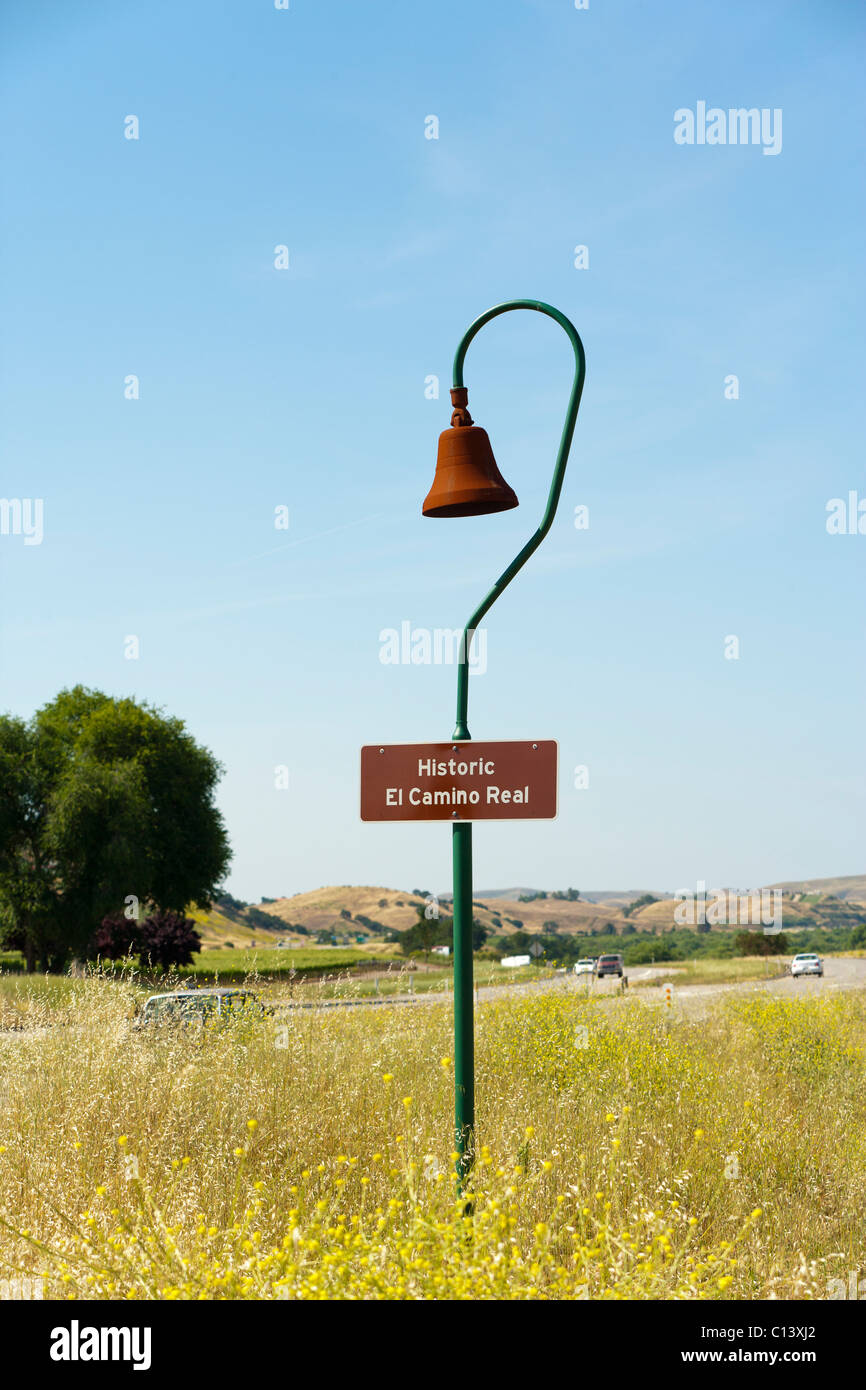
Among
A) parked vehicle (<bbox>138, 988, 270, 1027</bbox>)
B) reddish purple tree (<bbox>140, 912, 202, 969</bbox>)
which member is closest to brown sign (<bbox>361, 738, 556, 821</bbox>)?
parked vehicle (<bbox>138, 988, 270, 1027</bbox>)

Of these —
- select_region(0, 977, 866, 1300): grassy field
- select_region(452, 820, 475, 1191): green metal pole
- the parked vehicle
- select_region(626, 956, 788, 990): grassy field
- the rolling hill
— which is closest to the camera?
select_region(0, 977, 866, 1300): grassy field

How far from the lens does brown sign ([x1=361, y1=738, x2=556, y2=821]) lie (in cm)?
488

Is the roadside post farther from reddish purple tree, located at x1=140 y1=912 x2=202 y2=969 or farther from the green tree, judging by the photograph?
the green tree

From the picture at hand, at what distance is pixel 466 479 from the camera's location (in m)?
5.29

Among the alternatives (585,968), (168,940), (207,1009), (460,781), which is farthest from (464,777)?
(585,968)

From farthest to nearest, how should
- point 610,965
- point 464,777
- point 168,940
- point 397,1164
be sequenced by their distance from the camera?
point 610,965, point 168,940, point 397,1164, point 464,777

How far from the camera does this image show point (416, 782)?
5.04 metres

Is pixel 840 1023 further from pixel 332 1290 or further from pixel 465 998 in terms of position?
pixel 332 1290

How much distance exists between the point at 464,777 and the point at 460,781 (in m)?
0.03

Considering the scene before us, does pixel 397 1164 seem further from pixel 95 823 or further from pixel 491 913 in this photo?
pixel 491 913

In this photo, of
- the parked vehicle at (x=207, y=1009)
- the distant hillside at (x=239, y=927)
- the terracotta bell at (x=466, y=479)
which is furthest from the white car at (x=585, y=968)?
the distant hillside at (x=239, y=927)

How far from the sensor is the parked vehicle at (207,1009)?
25.2ft

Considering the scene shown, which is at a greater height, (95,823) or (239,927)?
(95,823)
